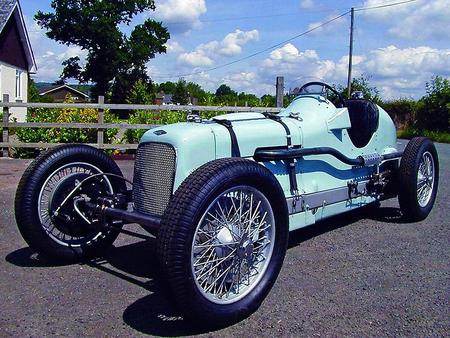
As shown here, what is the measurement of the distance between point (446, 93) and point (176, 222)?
27918 millimetres

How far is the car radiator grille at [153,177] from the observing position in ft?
14.0

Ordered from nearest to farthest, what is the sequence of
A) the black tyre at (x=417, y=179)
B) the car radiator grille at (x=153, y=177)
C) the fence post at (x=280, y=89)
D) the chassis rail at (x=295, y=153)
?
the car radiator grille at (x=153, y=177), the chassis rail at (x=295, y=153), the black tyre at (x=417, y=179), the fence post at (x=280, y=89)

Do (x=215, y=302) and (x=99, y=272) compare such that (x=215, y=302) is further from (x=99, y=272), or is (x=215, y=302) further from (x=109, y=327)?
(x=99, y=272)

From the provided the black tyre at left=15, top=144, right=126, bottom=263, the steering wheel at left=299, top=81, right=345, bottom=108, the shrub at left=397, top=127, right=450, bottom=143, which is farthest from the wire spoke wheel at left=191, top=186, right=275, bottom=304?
the shrub at left=397, top=127, right=450, bottom=143

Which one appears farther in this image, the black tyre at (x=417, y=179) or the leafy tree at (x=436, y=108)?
the leafy tree at (x=436, y=108)

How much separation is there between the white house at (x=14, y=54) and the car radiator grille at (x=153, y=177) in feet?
86.3

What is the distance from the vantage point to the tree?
51.7 m

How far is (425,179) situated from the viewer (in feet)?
22.1

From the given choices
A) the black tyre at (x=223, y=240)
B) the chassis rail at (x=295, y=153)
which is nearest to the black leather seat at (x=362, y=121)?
the chassis rail at (x=295, y=153)

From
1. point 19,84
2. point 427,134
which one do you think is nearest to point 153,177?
point 427,134

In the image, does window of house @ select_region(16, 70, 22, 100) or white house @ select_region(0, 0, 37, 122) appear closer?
white house @ select_region(0, 0, 37, 122)

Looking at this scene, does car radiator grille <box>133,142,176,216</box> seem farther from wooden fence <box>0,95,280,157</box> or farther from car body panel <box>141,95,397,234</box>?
wooden fence <box>0,95,280,157</box>

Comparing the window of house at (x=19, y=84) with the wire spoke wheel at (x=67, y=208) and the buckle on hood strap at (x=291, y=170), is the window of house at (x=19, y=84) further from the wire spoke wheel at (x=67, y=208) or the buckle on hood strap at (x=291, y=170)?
the buckle on hood strap at (x=291, y=170)

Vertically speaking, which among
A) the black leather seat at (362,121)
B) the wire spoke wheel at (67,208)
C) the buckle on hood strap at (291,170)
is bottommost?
the wire spoke wheel at (67,208)
